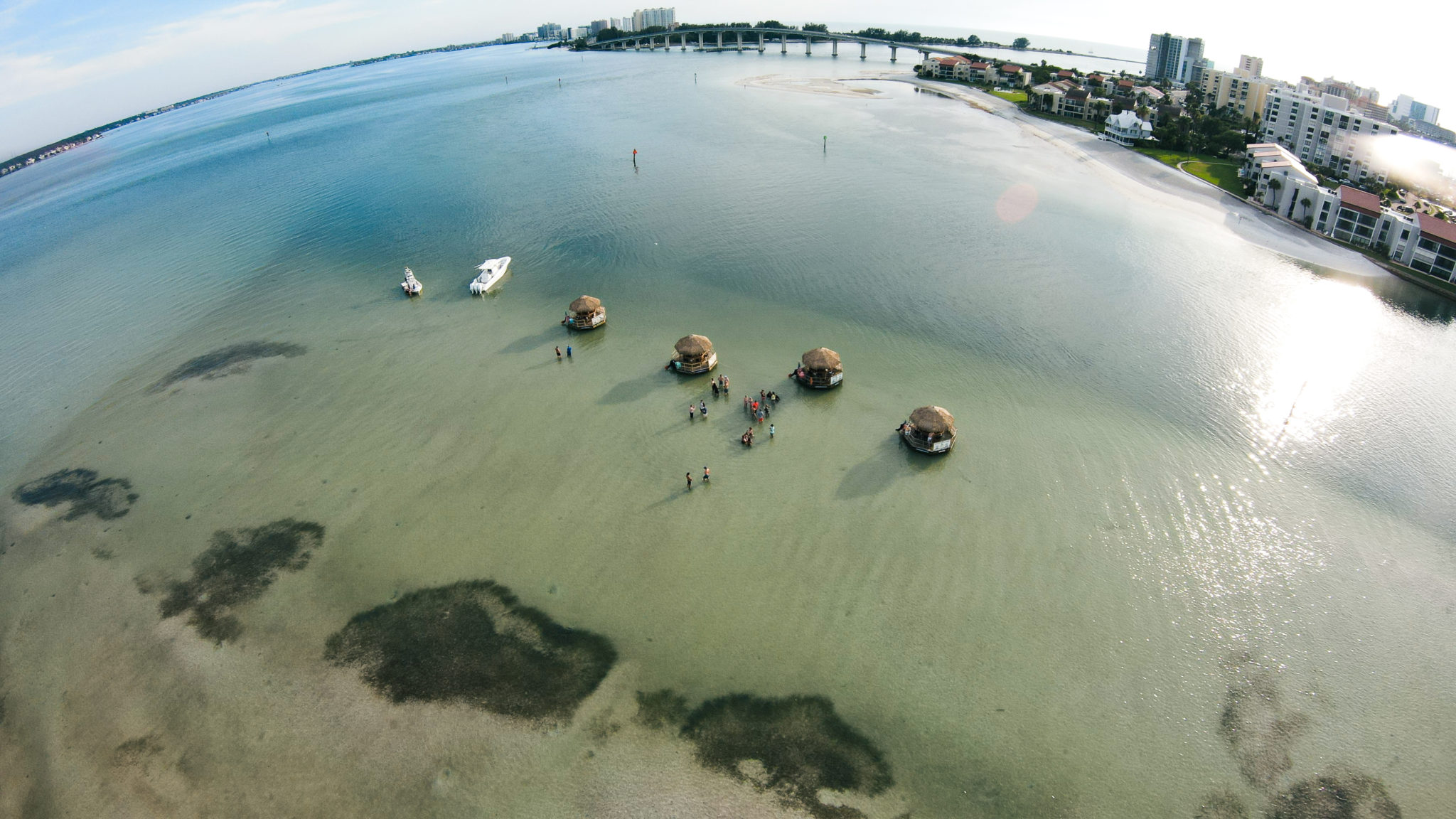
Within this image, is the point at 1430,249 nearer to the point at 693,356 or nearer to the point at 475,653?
the point at 693,356

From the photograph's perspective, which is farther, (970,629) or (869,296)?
(869,296)

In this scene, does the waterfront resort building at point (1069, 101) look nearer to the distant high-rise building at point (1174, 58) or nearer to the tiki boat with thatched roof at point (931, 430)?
the distant high-rise building at point (1174, 58)

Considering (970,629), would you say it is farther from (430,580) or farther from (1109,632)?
(430,580)

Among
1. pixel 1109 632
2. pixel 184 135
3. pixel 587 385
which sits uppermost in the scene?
pixel 184 135

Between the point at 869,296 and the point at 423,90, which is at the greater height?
the point at 423,90

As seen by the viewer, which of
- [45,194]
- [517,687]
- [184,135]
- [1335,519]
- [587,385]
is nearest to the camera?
[517,687]

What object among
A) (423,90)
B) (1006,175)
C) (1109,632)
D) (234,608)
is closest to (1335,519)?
(1109,632)

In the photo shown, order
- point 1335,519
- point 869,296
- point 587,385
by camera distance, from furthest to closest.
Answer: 1. point 869,296
2. point 587,385
3. point 1335,519

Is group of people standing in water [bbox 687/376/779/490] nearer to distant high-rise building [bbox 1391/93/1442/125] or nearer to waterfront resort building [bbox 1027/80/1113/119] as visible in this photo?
waterfront resort building [bbox 1027/80/1113/119]

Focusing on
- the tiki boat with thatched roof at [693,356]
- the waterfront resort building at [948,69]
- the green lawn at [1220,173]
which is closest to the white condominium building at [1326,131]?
the green lawn at [1220,173]
